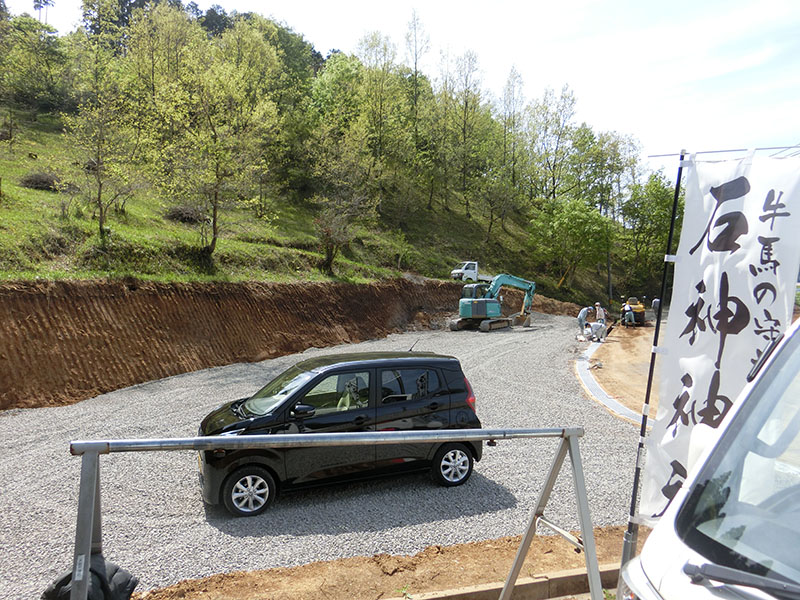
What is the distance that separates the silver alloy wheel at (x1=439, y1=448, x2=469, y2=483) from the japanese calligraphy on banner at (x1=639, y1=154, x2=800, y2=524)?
367 centimetres

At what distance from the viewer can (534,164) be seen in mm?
53844

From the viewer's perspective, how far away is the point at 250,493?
Result: 20.9 ft

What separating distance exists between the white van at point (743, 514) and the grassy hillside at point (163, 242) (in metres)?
16.1

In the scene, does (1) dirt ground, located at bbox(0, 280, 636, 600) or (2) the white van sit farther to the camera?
(1) dirt ground, located at bbox(0, 280, 636, 600)

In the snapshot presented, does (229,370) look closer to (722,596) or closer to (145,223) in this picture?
(145,223)

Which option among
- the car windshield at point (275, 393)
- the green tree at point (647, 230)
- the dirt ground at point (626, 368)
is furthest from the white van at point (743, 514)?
the green tree at point (647, 230)

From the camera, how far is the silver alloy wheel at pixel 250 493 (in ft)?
20.7

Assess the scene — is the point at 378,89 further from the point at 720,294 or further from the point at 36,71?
the point at 720,294

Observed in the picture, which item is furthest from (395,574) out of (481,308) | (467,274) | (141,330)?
(467,274)

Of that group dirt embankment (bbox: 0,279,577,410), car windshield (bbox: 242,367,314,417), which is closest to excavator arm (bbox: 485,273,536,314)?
dirt embankment (bbox: 0,279,577,410)

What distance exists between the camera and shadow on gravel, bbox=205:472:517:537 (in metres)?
6.11

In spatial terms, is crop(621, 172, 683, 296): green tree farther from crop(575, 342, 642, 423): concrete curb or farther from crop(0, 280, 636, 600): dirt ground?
crop(575, 342, 642, 423): concrete curb

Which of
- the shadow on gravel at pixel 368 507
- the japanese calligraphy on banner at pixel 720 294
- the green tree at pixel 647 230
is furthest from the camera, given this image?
the green tree at pixel 647 230

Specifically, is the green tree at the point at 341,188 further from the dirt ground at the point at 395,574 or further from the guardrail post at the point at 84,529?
the guardrail post at the point at 84,529
